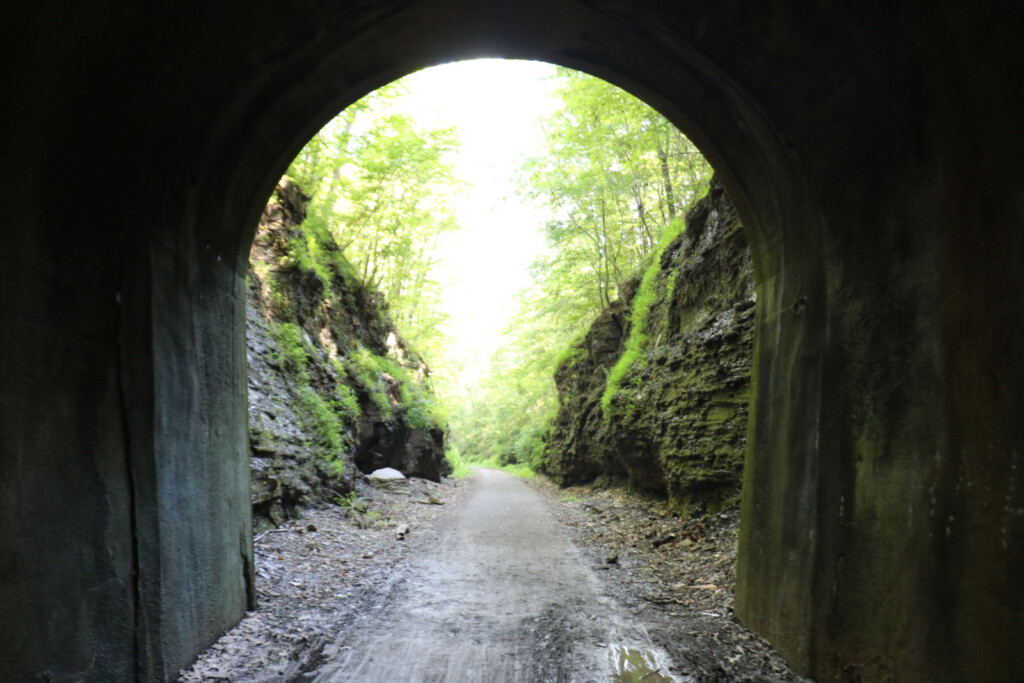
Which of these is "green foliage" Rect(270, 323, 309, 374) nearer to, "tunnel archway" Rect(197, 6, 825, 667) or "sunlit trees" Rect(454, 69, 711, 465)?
"tunnel archway" Rect(197, 6, 825, 667)

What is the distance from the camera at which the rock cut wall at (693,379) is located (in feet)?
24.7

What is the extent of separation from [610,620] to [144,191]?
4.67 metres

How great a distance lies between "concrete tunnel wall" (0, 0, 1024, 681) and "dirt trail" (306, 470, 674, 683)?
1053mm

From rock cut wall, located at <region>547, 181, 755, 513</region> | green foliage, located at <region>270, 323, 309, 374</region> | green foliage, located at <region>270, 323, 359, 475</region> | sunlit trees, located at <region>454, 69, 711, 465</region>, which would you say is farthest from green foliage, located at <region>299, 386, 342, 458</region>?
sunlit trees, located at <region>454, 69, 711, 465</region>

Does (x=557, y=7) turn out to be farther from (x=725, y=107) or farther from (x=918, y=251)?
(x=918, y=251)

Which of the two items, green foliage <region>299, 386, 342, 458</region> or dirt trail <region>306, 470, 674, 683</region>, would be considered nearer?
dirt trail <region>306, 470, 674, 683</region>

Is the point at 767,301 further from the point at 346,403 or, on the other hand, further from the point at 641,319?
the point at 346,403

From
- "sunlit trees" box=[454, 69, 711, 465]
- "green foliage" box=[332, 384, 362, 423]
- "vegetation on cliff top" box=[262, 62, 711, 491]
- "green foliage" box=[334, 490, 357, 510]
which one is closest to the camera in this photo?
"green foliage" box=[334, 490, 357, 510]

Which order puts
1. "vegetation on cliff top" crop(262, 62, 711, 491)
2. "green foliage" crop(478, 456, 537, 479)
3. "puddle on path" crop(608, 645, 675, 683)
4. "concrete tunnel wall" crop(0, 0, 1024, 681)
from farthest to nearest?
"green foliage" crop(478, 456, 537, 479)
"vegetation on cliff top" crop(262, 62, 711, 491)
"puddle on path" crop(608, 645, 675, 683)
"concrete tunnel wall" crop(0, 0, 1024, 681)

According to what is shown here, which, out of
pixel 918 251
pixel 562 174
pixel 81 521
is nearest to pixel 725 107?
pixel 918 251

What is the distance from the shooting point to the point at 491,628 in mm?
4391

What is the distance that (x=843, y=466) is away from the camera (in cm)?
351

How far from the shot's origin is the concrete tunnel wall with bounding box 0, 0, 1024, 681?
8.34 feet

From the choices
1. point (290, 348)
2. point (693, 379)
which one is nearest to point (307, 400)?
point (290, 348)
